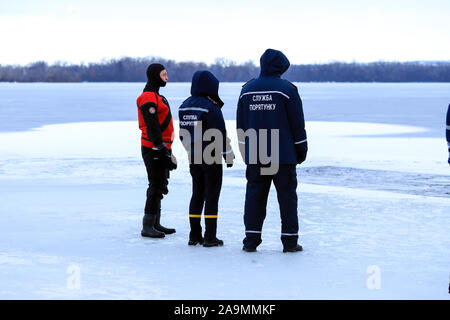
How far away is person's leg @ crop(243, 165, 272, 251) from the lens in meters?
6.50

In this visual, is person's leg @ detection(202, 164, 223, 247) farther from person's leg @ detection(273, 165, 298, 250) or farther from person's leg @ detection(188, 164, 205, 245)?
person's leg @ detection(273, 165, 298, 250)

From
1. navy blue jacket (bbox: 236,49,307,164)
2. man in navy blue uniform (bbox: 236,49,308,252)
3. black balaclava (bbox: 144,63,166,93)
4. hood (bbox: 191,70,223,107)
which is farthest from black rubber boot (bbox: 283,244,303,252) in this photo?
black balaclava (bbox: 144,63,166,93)

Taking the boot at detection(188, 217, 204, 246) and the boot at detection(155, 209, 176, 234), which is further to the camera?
the boot at detection(155, 209, 176, 234)

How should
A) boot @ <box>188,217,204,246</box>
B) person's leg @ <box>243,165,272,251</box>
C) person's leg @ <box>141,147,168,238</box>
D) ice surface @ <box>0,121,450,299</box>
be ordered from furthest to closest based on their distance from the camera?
person's leg @ <box>141,147,168,238</box>
boot @ <box>188,217,204,246</box>
person's leg @ <box>243,165,272,251</box>
ice surface @ <box>0,121,450,299</box>

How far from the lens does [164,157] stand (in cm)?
695

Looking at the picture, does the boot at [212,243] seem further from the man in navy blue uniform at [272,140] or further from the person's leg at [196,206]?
the man in navy blue uniform at [272,140]

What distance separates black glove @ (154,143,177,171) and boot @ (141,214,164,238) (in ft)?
1.83

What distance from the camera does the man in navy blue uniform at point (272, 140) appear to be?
628cm

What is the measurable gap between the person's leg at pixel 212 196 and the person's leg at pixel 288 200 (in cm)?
57

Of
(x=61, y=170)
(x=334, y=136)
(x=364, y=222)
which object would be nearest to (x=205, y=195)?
(x=364, y=222)

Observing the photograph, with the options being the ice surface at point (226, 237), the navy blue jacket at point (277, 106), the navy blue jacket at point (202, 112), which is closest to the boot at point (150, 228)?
the ice surface at point (226, 237)

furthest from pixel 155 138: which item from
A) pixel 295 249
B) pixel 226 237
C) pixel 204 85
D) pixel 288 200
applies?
pixel 295 249

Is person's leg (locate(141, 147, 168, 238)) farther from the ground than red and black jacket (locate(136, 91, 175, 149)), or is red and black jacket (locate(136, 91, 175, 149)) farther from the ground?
red and black jacket (locate(136, 91, 175, 149))

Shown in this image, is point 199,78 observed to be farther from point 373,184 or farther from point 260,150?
point 373,184
